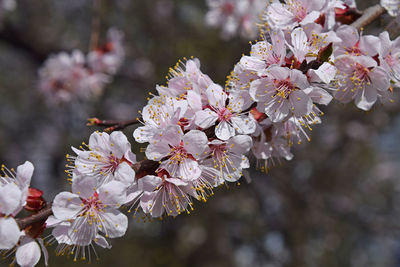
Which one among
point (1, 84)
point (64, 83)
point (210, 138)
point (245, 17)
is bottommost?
point (210, 138)


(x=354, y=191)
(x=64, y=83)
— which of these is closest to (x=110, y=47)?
(x=64, y=83)

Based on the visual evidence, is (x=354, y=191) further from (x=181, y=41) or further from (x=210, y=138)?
(x=210, y=138)

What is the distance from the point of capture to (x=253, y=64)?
1.29m

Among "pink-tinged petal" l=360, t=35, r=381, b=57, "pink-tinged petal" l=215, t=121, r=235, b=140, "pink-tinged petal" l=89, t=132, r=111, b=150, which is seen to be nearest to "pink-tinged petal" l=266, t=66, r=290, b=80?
"pink-tinged petal" l=215, t=121, r=235, b=140

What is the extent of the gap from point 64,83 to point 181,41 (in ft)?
6.20

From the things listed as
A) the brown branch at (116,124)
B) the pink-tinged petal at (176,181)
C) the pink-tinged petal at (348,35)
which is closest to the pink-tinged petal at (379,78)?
the pink-tinged petal at (348,35)

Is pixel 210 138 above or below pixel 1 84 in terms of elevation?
below

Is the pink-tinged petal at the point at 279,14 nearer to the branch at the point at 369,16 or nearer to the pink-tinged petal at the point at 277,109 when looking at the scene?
the branch at the point at 369,16

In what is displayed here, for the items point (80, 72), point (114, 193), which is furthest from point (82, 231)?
point (80, 72)

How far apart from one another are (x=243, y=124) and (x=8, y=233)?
2.71 ft

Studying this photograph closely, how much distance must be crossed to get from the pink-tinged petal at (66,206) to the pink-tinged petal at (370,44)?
3.81 ft

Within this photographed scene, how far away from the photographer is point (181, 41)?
4.92m

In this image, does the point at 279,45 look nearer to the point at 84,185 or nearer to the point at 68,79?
the point at 84,185

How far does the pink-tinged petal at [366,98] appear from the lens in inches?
55.8
